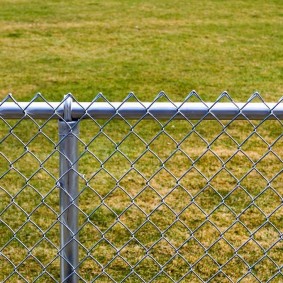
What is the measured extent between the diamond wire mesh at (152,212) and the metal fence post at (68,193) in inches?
15.7

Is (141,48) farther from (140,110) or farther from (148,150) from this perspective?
(140,110)

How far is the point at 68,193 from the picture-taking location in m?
2.76

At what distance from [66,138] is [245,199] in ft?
8.81

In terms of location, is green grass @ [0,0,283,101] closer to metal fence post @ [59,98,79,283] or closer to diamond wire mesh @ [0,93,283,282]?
diamond wire mesh @ [0,93,283,282]

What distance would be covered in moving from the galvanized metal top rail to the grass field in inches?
16.1

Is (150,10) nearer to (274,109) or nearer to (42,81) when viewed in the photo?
(42,81)

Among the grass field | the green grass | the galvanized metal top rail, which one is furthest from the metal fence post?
the green grass

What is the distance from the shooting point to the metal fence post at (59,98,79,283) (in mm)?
2687

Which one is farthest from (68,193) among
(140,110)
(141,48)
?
(141,48)

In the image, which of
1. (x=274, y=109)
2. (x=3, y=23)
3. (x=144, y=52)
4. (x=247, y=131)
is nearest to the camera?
(x=274, y=109)

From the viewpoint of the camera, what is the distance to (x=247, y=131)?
21.3 ft

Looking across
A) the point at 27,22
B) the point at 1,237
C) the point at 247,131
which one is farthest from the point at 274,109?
the point at 27,22

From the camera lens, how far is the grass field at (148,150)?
4.15 meters

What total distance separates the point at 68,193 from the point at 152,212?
723mm
